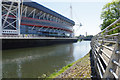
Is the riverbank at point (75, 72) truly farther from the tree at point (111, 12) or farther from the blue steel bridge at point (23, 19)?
the blue steel bridge at point (23, 19)

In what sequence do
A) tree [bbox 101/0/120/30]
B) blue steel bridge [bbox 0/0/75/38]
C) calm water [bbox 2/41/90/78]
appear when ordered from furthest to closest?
1. blue steel bridge [bbox 0/0/75/38]
2. tree [bbox 101/0/120/30]
3. calm water [bbox 2/41/90/78]

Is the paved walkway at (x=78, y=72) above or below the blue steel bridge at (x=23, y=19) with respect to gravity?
below

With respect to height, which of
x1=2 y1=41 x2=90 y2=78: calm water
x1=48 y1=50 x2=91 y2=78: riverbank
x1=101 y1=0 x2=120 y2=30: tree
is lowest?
x1=2 y1=41 x2=90 y2=78: calm water

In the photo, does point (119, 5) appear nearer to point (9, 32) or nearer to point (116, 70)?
point (116, 70)

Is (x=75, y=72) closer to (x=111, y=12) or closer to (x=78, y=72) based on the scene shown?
(x=78, y=72)

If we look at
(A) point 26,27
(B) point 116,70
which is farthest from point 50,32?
(B) point 116,70

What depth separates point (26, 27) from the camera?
34312 millimetres

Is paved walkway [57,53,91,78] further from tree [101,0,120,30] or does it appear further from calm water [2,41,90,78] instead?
tree [101,0,120,30]

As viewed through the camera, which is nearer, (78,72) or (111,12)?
(78,72)

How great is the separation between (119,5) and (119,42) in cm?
1460

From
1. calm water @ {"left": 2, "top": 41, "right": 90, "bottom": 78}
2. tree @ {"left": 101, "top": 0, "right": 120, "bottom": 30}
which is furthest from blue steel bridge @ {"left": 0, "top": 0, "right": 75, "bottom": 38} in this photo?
tree @ {"left": 101, "top": 0, "right": 120, "bottom": 30}

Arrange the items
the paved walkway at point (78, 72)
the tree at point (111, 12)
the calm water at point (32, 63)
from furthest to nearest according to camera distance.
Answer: the tree at point (111, 12)
the calm water at point (32, 63)
the paved walkway at point (78, 72)

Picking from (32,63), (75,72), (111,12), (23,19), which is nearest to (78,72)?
(75,72)

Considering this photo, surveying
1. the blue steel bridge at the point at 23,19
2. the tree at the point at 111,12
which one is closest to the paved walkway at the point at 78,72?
the tree at the point at 111,12
